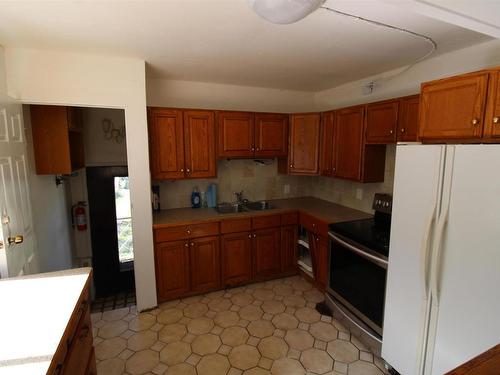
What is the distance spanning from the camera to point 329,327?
2.41 m

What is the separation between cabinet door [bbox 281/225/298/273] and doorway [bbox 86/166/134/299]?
206cm

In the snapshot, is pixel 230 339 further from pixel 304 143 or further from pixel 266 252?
pixel 304 143

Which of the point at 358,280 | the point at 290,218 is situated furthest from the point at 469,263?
the point at 290,218

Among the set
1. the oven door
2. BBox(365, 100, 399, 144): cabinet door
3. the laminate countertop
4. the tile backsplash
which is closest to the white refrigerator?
the oven door

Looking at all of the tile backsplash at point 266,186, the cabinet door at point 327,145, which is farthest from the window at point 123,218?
the cabinet door at point 327,145

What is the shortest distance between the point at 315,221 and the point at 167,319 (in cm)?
178

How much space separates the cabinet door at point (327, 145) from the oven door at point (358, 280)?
88 cm

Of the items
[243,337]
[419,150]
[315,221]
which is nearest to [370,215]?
[315,221]

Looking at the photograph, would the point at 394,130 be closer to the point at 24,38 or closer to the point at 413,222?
the point at 413,222

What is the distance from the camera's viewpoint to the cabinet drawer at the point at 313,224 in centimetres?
273

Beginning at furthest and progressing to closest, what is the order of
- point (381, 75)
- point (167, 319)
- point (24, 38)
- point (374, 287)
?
point (381, 75)
point (167, 319)
point (374, 287)
point (24, 38)

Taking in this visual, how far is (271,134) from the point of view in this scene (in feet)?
10.6

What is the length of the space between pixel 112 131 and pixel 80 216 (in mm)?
1198

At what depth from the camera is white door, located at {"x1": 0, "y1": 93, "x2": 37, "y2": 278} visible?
5.27ft
